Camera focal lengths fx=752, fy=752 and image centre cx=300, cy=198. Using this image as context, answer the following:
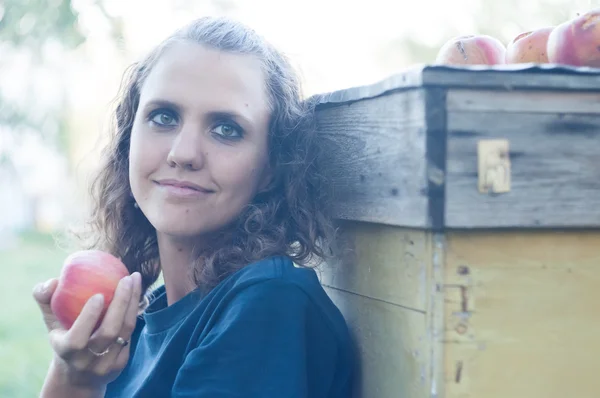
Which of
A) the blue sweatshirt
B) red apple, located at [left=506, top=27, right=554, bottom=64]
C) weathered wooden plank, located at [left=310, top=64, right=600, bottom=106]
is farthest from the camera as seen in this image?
red apple, located at [left=506, top=27, right=554, bottom=64]

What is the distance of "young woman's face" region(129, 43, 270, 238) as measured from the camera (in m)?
1.65

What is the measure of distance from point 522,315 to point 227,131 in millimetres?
784

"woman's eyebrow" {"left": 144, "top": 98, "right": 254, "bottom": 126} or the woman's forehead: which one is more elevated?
the woman's forehead

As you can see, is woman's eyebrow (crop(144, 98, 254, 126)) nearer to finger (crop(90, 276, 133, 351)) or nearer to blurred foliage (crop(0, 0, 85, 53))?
finger (crop(90, 276, 133, 351))

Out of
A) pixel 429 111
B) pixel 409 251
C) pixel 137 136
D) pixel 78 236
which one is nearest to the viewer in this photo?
pixel 429 111

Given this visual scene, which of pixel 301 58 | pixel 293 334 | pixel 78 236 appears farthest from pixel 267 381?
pixel 78 236

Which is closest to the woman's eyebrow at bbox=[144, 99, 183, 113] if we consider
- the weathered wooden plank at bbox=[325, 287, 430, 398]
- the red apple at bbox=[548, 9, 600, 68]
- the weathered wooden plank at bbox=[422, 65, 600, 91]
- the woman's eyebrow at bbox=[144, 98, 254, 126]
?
the woman's eyebrow at bbox=[144, 98, 254, 126]

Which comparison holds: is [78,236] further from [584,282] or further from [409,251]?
[584,282]

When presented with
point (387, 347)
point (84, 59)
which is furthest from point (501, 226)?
point (84, 59)

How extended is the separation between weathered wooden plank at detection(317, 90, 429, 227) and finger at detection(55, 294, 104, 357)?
0.56 metres

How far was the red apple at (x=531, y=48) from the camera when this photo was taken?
1527 millimetres

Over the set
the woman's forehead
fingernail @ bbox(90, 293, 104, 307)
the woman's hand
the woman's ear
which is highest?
the woman's forehead

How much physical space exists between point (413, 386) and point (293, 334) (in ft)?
0.82

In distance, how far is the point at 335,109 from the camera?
1.64 meters
